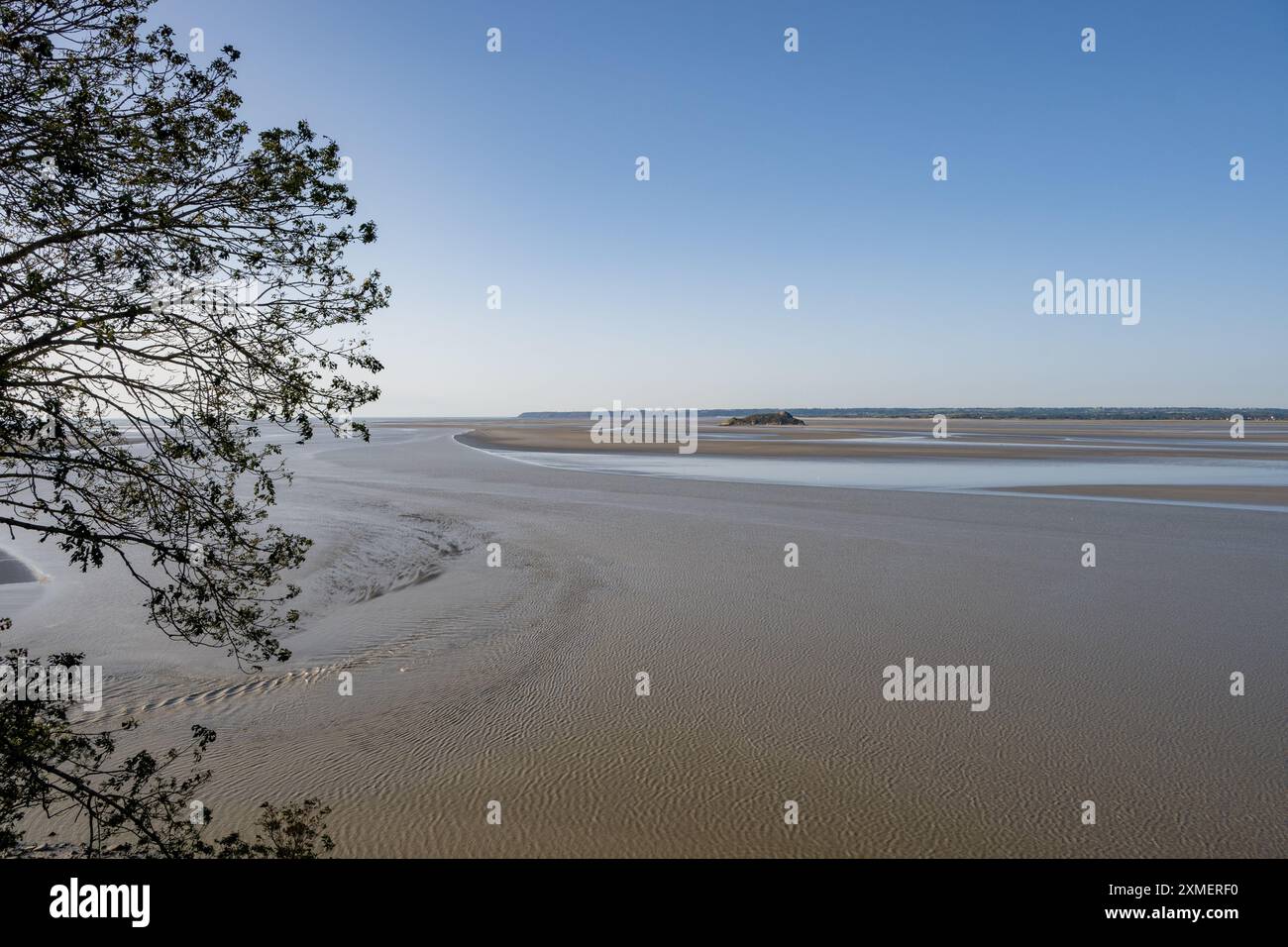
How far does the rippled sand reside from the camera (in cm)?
657

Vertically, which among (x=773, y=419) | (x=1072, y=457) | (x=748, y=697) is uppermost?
(x=773, y=419)

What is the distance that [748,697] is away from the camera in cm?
934

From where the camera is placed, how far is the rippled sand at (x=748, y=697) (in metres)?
6.57
